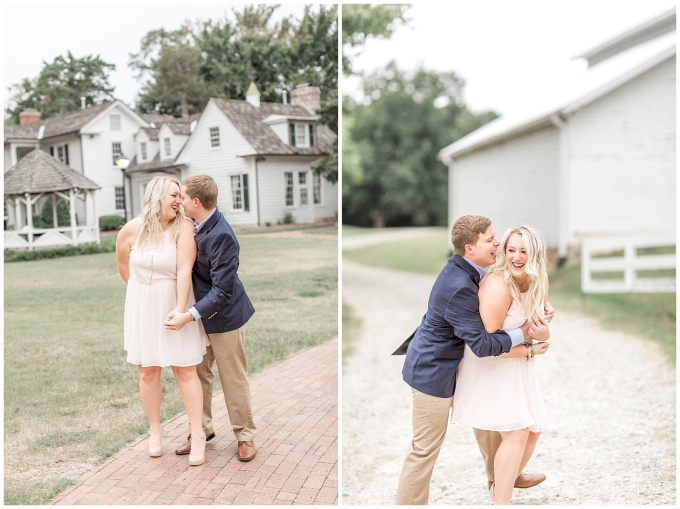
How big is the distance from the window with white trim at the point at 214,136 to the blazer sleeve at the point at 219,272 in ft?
3.71

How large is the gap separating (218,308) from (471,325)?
1315 mm

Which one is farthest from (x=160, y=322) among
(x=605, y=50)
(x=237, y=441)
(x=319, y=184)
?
(x=605, y=50)

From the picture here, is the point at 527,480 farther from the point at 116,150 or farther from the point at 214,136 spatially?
the point at 116,150

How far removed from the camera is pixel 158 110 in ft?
14.4

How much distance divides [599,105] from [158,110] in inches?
396

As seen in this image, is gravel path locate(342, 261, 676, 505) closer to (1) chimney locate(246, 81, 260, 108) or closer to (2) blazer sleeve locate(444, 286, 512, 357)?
(2) blazer sleeve locate(444, 286, 512, 357)

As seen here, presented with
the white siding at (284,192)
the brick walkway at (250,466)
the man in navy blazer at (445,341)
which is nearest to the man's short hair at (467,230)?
the man in navy blazer at (445,341)

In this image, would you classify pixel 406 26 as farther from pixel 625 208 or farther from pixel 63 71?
pixel 625 208

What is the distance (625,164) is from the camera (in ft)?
39.9

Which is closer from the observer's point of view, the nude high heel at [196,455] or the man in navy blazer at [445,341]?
the man in navy blazer at [445,341]

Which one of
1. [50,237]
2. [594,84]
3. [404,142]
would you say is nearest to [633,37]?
[594,84]

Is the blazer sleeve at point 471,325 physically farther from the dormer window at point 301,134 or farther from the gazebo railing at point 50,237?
the gazebo railing at point 50,237

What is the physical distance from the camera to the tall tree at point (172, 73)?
436cm

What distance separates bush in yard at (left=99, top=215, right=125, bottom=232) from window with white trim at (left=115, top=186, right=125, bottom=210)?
0.23 feet
